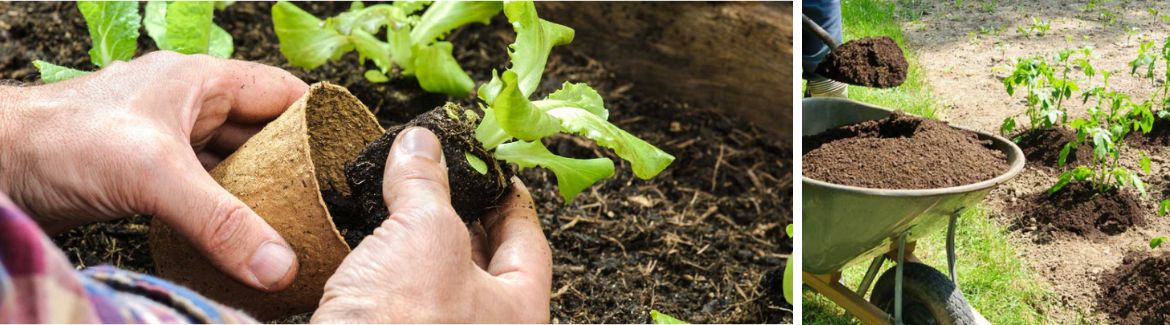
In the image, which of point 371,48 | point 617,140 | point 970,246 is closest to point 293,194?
point 617,140

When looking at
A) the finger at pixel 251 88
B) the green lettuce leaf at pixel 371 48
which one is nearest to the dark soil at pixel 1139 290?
the finger at pixel 251 88

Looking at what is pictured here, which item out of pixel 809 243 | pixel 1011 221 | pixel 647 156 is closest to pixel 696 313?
pixel 647 156

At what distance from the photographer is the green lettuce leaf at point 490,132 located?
1408 millimetres

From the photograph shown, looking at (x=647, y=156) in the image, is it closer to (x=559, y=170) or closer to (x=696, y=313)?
(x=559, y=170)

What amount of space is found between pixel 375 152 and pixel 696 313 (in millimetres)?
A: 872

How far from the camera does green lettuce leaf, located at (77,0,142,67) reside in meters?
1.83

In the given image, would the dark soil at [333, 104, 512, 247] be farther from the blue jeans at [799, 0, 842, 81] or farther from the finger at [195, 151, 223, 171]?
the blue jeans at [799, 0, 842, 81]

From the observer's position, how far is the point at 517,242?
1.35 metres

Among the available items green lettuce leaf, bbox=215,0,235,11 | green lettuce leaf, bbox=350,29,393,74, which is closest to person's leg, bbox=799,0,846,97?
green lettuce leaf, bbox=350,29,393,74

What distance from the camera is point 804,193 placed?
117cm

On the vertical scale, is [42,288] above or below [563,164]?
above

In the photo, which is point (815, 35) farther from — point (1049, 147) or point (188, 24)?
point (188, 24)

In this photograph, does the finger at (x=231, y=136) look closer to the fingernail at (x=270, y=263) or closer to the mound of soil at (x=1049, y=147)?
the fingernail at (x=270, y=263)

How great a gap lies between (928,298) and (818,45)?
1.28 feet
